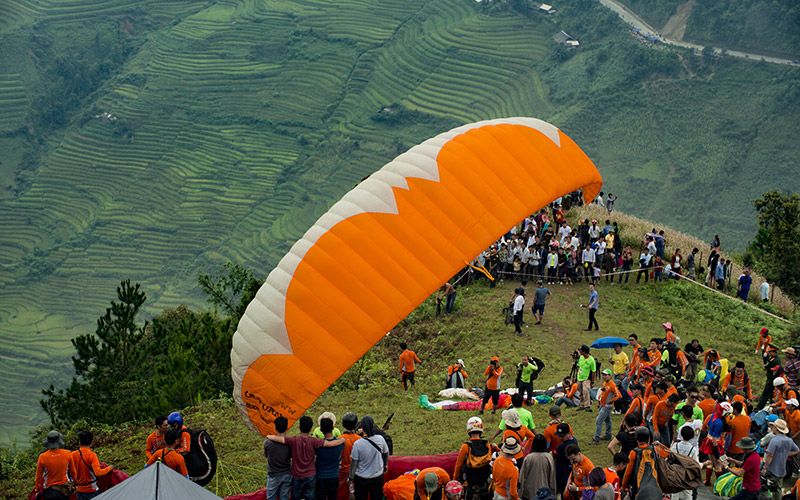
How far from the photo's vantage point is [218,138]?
12781 centimetres

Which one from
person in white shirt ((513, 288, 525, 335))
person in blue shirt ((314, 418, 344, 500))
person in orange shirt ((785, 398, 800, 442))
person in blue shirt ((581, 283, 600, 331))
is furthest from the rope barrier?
person in blue shirt ((314, 418, 344, 500))

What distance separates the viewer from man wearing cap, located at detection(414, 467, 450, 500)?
10.2 m

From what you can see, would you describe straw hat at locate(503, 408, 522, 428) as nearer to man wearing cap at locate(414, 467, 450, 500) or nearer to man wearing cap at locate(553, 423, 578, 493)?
man wearing cap at locate(553, 423, 578, 493)

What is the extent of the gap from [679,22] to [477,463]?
417 feet

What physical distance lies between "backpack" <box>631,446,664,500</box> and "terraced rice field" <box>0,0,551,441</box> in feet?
268

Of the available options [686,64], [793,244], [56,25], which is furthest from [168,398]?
[56,25]

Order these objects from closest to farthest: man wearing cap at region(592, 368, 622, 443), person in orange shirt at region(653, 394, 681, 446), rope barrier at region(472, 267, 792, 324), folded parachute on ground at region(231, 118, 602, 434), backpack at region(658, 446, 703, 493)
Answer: backpack at region(658, 446, 703, 493), person in orange shirt at region(653, 394, 681, 446), folded parachute on ground at region(231, 118, 602, 434), man wearing cap at region(592, 368, 622, 443), rope barrier at region(472, 267, 792, 324)

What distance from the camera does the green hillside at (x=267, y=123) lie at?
335 feet

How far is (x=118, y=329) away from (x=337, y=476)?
2127 centimetres

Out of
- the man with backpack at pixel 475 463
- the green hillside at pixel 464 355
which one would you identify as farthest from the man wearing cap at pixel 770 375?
the man with backpack at pixel 475 463

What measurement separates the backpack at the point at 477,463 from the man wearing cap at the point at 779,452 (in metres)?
3.58

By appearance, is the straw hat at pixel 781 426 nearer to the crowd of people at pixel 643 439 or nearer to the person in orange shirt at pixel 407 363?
the crowd of people at pixel 643 439

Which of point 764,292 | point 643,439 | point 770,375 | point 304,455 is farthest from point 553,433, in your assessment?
point 764,292

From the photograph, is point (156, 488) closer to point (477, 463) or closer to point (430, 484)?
point (430, 484)
